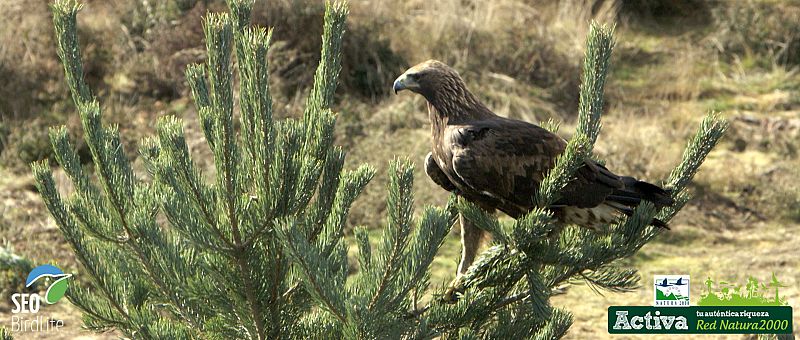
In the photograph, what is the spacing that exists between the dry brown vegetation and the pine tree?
4.31 metres

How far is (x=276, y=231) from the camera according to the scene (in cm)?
298

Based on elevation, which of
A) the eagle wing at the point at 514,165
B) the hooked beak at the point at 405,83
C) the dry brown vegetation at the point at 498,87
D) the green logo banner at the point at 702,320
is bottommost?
the green logo banner at the point at 702,320

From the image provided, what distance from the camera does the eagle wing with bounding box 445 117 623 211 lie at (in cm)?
377

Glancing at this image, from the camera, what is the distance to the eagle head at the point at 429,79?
434cm

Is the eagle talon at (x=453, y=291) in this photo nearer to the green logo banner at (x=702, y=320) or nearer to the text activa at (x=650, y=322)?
the green logo banner at (x=702, y=320)

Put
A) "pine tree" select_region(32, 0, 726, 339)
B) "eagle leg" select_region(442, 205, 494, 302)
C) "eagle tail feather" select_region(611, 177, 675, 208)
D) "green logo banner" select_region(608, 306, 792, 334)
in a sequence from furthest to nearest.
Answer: "green logo banner" select_region(608, 306, 792, 334), "eagle leg" select_region(442, 205, 494, 302), "eagle tail feather" select_region(611, 177, 675, 208), "pine tree" select_region(32, 0, 726, 339)

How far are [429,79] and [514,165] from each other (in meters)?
0.72

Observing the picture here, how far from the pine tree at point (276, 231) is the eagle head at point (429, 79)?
0.89 metres

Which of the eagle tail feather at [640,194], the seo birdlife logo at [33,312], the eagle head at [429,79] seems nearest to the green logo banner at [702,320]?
the eagle tail feather at [640,194]

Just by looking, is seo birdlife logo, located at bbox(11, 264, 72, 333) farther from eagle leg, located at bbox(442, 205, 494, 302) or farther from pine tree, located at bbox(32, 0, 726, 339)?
A: eagle leg, located at bbox(442, 205, 494, 302)

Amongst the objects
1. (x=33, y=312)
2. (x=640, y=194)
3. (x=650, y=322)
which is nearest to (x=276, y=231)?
(x=640, y=194)

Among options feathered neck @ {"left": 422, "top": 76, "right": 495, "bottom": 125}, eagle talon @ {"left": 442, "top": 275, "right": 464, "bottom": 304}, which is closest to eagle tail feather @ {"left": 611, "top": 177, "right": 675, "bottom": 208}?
eagle talon @ {"left": 442, "top": 275, "right": 464, "bottom": 304}

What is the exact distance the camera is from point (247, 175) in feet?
10.8

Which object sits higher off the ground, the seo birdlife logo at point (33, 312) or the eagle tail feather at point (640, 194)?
the seo birdlife logo at point (33, 312)
